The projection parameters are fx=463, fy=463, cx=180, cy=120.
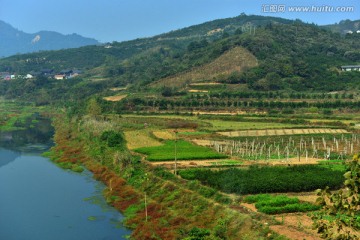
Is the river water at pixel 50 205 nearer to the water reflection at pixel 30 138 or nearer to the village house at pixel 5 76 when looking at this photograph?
the water reflection at pixel 30 138

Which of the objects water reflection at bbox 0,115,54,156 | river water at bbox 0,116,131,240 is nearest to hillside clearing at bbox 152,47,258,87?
water reflection at bbox 0,115,54,156

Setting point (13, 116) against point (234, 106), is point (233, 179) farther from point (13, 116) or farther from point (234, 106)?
point (13, 116)

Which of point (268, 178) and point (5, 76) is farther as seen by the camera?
point (5, 76)

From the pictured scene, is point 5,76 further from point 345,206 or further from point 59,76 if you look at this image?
point 345,206

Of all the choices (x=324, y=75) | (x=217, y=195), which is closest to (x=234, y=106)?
(x=324, y=75)

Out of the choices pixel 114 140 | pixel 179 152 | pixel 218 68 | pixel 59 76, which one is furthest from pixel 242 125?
pixel 59 76

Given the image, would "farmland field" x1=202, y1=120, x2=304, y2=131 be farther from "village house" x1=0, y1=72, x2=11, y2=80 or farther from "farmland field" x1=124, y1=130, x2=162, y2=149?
"village house" x1=0, y1=72, x2=11, y2=80

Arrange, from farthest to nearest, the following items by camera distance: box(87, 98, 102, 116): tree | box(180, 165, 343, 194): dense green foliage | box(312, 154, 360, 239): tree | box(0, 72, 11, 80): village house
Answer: box(0, 72, 11, 80): village house, box(87, 98, 102, 116): tree, box(180, 165, 343, 194): dense green foliage, box(312, 154, 360, 239): tree
